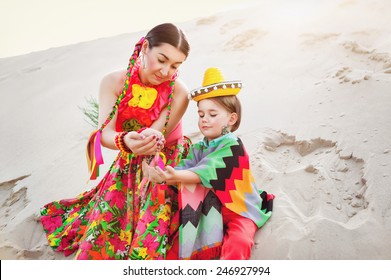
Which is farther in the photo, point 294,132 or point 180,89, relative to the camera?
point 294,132

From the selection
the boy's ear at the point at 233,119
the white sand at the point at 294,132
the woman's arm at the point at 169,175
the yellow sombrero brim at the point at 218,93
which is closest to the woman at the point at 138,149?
the woman's arm at the point at 169,175

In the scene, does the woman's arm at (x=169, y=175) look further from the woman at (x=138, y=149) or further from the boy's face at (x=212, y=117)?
the boy's face at (x=212, y=117)

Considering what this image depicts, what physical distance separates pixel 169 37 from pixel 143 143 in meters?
0.58

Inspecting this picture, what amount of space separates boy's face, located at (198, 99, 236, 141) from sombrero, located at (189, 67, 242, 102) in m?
0.04

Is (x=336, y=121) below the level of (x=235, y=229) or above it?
below

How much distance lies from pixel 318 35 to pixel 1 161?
4.37 metres

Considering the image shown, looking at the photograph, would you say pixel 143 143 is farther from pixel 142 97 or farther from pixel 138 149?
pixel 142 97

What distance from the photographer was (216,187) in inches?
66.6

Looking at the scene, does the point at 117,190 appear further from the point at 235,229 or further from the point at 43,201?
the point at 43,201

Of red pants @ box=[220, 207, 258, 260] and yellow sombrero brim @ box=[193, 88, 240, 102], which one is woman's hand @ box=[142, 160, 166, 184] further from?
yellow sombrero brim @ box=[193, 88, 240, 102]

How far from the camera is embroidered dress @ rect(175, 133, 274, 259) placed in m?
1.63

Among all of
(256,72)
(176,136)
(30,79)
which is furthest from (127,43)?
(176,136)

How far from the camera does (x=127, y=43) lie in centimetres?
983

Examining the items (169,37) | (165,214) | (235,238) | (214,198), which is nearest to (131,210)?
(165,214)
